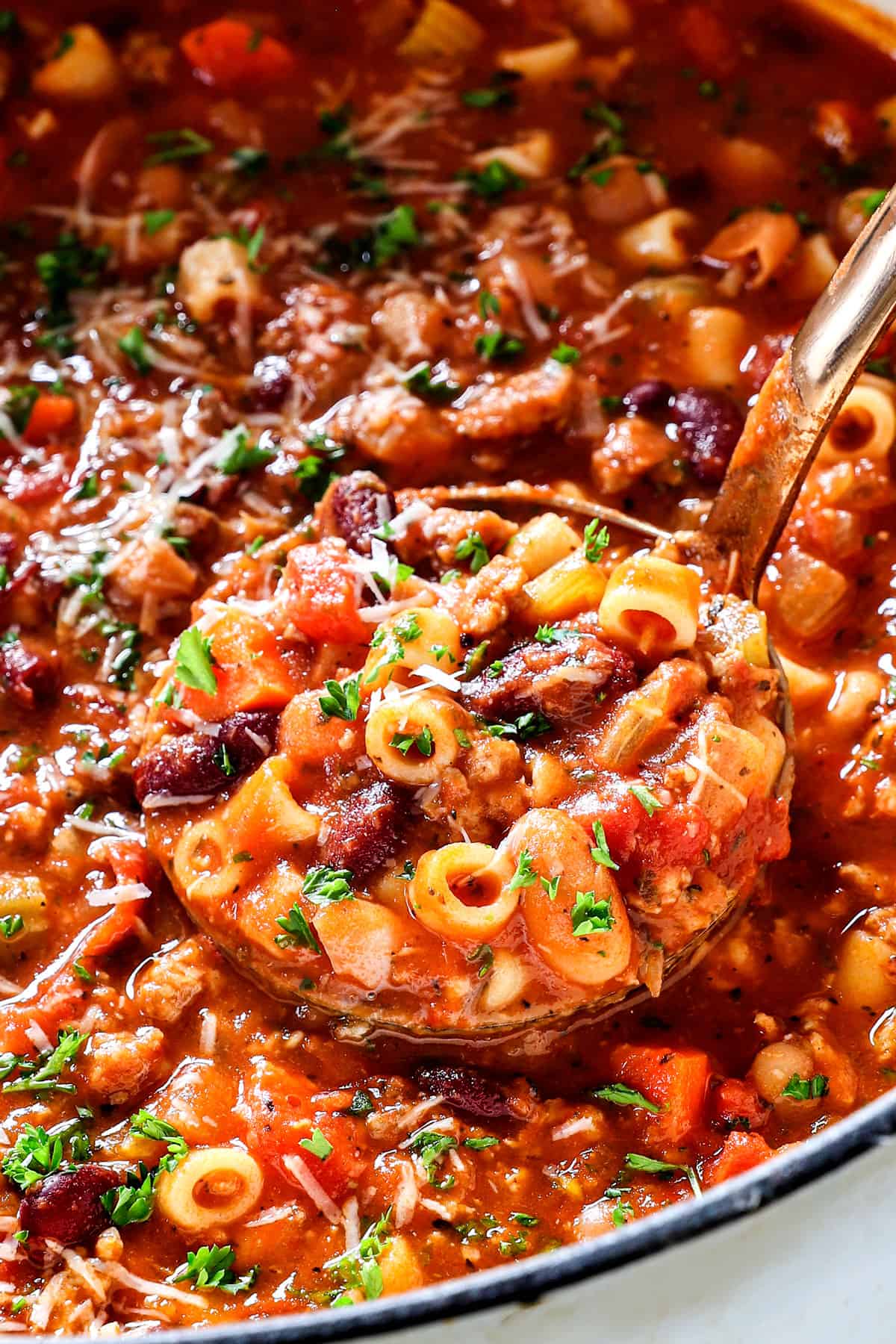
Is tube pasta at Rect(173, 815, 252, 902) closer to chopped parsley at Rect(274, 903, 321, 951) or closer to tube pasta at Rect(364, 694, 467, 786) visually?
chopped parsley at Rect(274, 903, 321, 951)

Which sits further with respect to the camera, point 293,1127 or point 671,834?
point 293,1127

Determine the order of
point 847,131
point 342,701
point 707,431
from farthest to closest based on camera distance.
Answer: point 847,131 → point 707,431 → point 342,701

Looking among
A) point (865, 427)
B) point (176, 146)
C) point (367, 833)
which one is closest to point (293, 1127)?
point (367, 833)

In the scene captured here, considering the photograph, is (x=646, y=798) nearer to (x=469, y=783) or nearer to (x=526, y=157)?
(x=469, y=783)

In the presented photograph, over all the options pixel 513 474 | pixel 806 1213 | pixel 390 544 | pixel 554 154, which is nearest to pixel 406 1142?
pixel 806 1213

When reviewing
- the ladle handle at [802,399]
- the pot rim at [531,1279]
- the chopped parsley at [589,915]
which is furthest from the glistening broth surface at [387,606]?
the pot rim at [531,1279]

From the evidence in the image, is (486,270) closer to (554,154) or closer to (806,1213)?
(554,154)

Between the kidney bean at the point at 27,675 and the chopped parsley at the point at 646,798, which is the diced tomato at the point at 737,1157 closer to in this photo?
the chopped parsley at the point at 646,798
